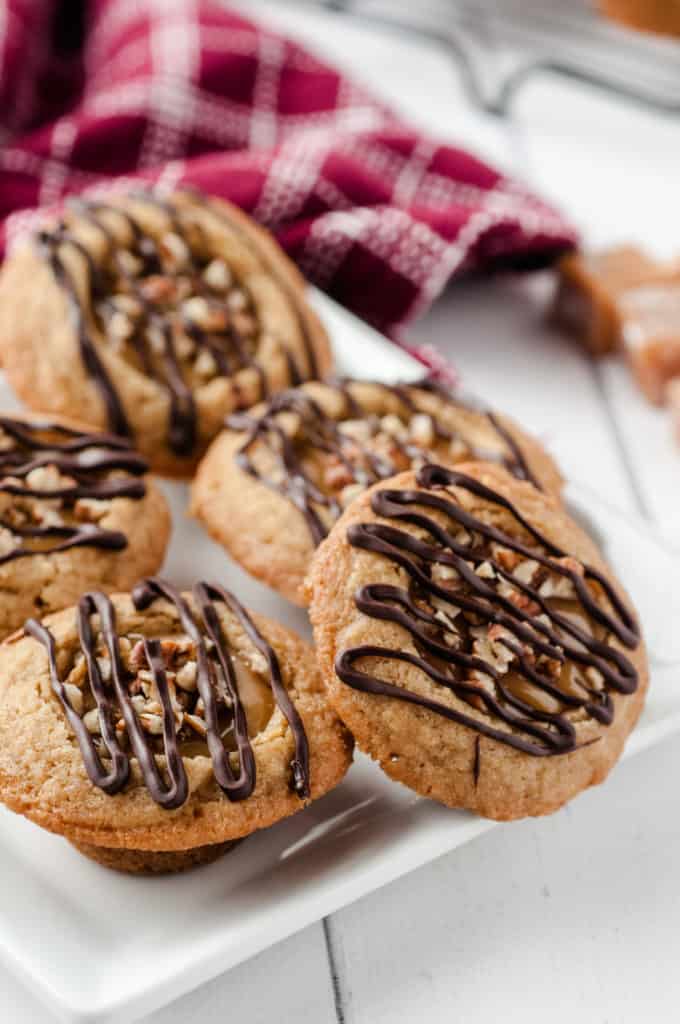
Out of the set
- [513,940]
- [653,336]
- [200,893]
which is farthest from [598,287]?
[200,893]

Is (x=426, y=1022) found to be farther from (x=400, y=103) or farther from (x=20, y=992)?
(x=400, y=103)

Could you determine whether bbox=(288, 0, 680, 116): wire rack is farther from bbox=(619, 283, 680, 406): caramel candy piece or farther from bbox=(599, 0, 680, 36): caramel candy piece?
bbox=(619, 283, 680, 406): caramel candy piece

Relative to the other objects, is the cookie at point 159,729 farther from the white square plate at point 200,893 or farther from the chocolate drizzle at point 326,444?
the chocolate drizzle at point 326,444

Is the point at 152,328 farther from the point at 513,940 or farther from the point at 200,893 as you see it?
the point at 513,940

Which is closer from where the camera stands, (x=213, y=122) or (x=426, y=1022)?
(x=426, y=1022)

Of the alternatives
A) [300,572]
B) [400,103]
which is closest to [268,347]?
[300,572]

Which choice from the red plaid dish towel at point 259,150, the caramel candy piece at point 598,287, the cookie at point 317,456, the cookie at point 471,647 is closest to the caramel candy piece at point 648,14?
the red plaid dish towel at point 259,150
